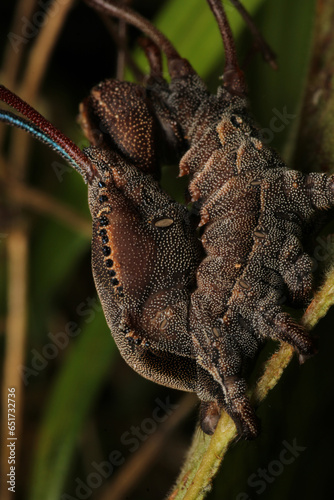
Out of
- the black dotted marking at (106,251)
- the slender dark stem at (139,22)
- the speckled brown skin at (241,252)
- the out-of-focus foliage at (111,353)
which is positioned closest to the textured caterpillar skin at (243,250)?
the speckled brown skin at (241,252)

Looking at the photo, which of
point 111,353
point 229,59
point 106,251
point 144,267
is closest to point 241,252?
point 144,267

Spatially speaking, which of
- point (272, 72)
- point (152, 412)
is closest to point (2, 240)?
point (152, 412)

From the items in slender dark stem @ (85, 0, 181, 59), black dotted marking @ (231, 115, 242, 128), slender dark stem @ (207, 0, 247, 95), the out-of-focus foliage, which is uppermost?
slender dark stem @ (207, 0, 247, 95)

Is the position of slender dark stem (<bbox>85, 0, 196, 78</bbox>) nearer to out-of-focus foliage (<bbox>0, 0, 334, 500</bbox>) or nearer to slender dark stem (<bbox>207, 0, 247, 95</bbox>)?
slender dark stem (<bbox>207, 0, 247, 95</bbox>)

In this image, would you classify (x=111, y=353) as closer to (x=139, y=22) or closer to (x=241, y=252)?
(x=241, y=252)

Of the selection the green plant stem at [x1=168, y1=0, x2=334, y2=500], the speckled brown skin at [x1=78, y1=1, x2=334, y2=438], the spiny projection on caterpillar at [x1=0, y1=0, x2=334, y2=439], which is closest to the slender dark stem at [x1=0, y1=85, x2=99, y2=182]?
the spiny projection on caterpillar at [x1=0, y1=0, x2=334, y2=439]

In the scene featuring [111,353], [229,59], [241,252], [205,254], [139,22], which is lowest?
[111,353]

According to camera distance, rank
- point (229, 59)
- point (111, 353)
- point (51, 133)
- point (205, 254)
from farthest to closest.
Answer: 1. point (111, 353)
2. point (229, 59)
3. point (205, 254)
4. point (51, 133)

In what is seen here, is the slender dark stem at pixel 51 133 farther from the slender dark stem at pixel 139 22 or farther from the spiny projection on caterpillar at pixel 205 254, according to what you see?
the slender dark stem at pixel 139 22
